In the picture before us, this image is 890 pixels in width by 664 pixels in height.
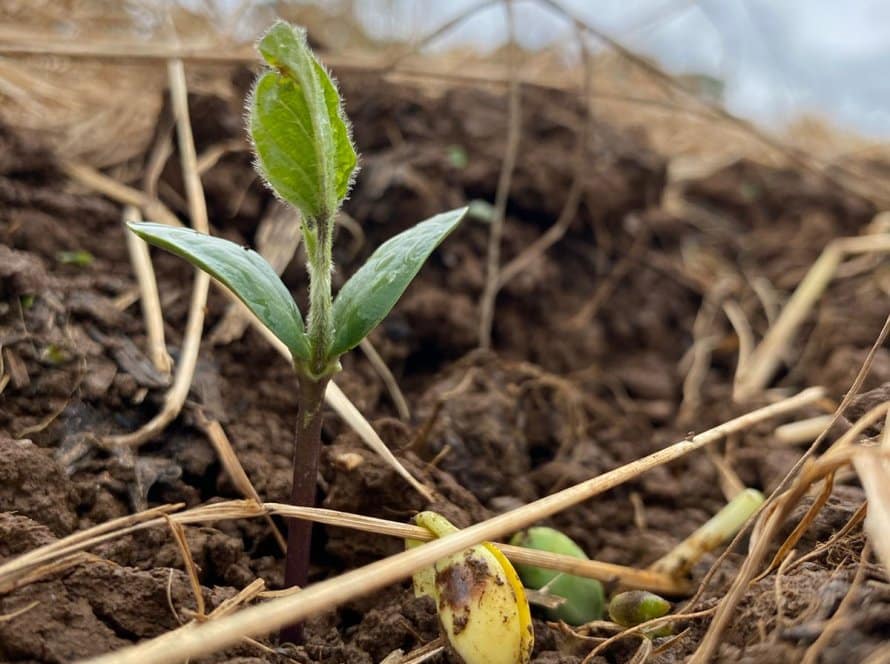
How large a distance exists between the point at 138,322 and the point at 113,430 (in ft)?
0.80

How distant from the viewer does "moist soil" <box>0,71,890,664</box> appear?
881mm

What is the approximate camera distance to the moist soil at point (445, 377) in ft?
2.89

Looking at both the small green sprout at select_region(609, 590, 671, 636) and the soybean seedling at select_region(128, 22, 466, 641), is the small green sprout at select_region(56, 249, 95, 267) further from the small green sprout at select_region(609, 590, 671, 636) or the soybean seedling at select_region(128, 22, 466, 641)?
the small green sprout at select_region(609, 590, 671, 636)

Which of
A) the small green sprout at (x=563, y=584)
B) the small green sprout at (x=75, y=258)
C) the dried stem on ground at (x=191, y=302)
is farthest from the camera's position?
the small green sprout at (x=75, y=258)

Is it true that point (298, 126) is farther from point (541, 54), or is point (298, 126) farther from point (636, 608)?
point (541, 54)

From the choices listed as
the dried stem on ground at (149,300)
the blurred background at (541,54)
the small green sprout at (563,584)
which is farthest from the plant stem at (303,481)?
the blurred background at (541,54)

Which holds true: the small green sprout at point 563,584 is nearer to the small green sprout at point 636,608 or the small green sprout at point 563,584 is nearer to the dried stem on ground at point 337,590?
the small green sprout at point 636,608

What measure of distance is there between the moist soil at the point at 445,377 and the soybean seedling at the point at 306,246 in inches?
7.2

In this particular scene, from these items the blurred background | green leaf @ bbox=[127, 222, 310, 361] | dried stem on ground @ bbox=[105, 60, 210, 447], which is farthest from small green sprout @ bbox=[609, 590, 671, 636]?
the blurred background

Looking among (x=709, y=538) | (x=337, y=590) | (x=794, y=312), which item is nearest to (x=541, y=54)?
(x=794, y=312)

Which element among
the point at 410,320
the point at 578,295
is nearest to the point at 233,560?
the point at 410,320

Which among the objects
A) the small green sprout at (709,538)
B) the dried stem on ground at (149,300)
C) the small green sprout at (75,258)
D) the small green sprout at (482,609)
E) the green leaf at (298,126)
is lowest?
the small green sprout at (709,538)

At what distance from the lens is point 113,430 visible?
1126 mm

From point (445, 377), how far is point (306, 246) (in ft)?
2.28
